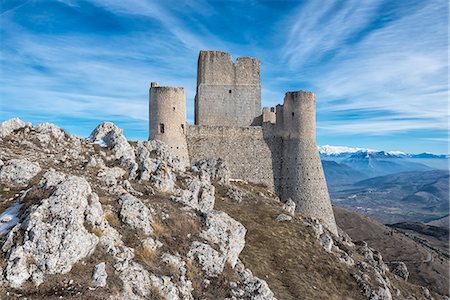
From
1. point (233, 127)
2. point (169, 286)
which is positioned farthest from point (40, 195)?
point (233, 127)

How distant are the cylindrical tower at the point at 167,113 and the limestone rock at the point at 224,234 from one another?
1133 inches

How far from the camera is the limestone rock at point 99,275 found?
56.6 feet

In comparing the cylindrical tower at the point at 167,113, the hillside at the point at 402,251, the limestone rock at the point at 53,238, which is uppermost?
the cylindrical tower at the point at 167,113

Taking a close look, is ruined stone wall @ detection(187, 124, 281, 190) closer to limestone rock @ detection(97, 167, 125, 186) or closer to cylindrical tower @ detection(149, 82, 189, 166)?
cylindrical tower @ detection(149, 82, 189, 166)

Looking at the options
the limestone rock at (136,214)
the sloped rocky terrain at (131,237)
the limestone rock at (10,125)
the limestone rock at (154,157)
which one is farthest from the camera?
the limestone rock at (154,157)

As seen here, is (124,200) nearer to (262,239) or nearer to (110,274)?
(110,274)

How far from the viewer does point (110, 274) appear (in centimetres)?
1809

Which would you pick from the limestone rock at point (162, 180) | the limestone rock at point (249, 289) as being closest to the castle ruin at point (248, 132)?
the limestone rock at point (162, 180)

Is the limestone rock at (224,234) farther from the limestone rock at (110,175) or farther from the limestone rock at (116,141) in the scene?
the limestone rock at (116,141)

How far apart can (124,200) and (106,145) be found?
16218mm

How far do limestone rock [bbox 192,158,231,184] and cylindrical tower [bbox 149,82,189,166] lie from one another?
4.76m

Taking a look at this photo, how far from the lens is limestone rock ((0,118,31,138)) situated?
31.5 m

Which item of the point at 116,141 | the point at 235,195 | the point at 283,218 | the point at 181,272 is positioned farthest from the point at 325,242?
the point at 181,272

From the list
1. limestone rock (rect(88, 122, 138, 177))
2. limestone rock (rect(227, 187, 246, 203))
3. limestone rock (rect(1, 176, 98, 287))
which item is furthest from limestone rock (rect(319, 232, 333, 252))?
limestone rock (rect(1, 176, 98, 287))
